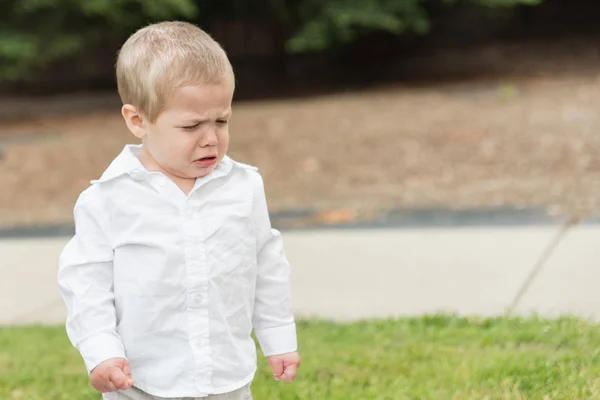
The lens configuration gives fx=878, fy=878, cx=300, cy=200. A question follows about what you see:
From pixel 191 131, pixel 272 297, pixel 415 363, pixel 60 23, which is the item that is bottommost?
pixel 415 363

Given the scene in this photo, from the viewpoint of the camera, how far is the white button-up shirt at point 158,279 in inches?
87.6

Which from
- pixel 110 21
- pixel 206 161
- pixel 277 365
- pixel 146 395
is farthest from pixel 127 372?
pixel 110 21

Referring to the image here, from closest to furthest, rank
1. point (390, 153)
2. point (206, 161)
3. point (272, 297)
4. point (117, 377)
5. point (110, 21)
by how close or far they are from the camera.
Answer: point (117, 377) < point (206, 161) < point (272, 297) < point (390, 153) < point (110, 21)

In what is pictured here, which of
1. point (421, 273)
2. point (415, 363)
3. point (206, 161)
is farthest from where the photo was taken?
point (421, 273)

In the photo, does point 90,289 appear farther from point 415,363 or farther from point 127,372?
point 415,363

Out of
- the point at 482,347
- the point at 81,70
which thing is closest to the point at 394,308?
the point at 482,347

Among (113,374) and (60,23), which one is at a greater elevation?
(113,374)

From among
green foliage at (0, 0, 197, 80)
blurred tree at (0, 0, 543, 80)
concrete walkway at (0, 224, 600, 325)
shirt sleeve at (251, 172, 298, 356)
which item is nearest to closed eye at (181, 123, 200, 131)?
shirt sleeve at (251, 172, 298, 356)

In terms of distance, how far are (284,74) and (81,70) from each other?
15.6 ft

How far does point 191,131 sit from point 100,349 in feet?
1.95

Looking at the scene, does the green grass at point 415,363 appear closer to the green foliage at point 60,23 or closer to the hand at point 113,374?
the hand at point 113,374

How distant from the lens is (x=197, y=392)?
7.35 feet

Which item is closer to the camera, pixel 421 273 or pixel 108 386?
pixel 108 386

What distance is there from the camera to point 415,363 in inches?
148
